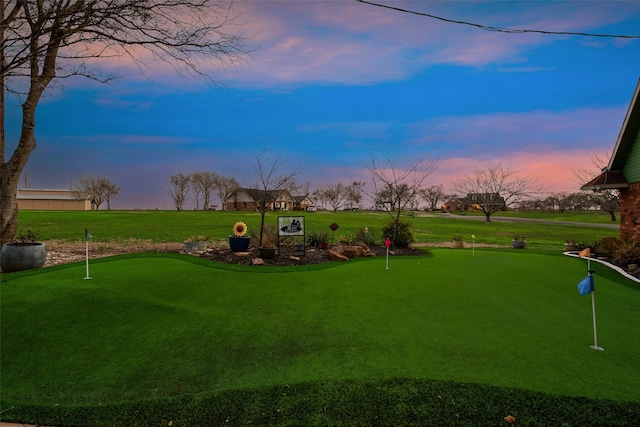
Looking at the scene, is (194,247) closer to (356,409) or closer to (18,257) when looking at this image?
(18,257)

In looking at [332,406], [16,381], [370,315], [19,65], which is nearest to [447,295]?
[370,315]

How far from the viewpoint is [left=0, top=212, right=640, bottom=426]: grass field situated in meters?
3.19

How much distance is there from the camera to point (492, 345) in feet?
14.8

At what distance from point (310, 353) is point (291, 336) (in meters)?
0.61

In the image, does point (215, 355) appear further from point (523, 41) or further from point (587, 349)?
point (523, 41)

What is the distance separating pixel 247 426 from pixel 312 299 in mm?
3767

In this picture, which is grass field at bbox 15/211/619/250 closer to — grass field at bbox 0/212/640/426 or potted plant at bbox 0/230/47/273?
potted plant at bbox 0/230/47/273

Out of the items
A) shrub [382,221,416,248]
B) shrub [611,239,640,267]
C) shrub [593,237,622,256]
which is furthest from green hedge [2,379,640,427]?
shrub [382,221,416,248]

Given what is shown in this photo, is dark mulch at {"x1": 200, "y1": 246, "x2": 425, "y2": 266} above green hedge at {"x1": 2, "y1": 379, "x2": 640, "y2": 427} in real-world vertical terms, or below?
above

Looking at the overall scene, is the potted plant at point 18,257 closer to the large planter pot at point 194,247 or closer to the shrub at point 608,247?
the large planter pot at point 194,247

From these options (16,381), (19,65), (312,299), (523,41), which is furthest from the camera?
→ (523,41)

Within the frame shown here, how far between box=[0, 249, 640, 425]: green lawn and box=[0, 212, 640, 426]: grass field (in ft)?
0.08

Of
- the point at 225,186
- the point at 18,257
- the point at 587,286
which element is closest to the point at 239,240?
the point at 18,257

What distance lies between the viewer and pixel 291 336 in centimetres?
488
